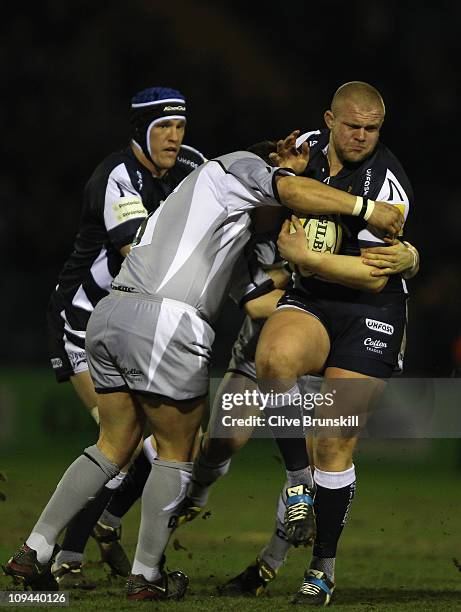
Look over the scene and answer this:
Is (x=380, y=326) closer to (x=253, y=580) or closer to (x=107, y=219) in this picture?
(x=253, y=580)

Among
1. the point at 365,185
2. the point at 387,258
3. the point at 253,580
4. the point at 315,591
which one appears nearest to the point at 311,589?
the point at 315,591

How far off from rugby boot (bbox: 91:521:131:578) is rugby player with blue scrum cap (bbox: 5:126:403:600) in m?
1.03

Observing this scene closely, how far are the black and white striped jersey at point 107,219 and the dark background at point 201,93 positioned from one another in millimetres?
7896

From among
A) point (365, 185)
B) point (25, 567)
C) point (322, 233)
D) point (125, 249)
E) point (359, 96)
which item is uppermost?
point (359, 96)

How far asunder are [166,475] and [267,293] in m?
1.12

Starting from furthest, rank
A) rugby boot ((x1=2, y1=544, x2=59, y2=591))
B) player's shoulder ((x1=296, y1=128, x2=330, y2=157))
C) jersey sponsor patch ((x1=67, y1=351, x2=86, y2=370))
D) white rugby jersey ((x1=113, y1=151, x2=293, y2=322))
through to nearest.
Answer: jersey sponsor patch ((x1=67, y1=351, x2=86, y2=370))
player's shoulder ((x1=296, y1=128, x2=330, y2=157))
white rugby jersey ((x1=113, y1=151, x2=293, y2=322))
rugby boot ((x1=2, y1=544, x2=59, y2=591))

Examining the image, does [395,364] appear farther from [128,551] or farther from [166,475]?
[128,551]

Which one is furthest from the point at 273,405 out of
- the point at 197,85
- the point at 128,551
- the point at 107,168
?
the point at 197,85

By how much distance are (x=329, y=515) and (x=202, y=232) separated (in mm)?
1431

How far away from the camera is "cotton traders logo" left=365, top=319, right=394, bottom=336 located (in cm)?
572

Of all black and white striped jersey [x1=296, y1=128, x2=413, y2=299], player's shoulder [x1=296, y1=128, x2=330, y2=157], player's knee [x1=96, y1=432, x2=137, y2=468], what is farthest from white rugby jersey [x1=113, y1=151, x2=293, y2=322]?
player's knee [x1=96, y1=432, x2=137, y2=468]

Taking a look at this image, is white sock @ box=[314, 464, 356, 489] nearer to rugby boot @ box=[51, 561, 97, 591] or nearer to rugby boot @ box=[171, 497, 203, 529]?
rugby boot @ box=[171, 497, 203, 529]

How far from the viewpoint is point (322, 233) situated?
563cm

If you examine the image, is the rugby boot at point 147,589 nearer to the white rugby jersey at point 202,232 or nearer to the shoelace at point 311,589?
the shoelace at point 311,589
